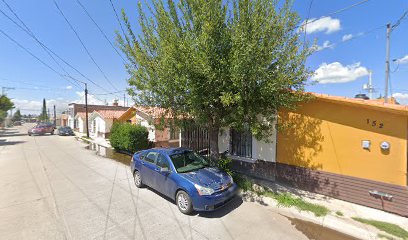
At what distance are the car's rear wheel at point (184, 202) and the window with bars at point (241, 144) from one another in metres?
3.81

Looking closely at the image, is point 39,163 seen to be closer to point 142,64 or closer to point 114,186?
point 114,186

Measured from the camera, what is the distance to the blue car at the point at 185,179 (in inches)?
191

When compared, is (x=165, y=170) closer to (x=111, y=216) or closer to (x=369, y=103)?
Result: (x=111, y=216)

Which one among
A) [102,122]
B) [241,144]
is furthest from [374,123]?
[102,122]

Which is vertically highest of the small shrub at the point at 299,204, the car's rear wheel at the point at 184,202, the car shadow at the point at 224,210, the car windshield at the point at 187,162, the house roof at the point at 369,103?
the house roof at the point at 369,103

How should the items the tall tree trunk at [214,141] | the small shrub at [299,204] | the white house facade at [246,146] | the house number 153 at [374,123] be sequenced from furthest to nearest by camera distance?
1. the white house facade at [246,146]
2. the tall tree trunk at [214,141]
3. the house number 153 at [374,123]
4. the small shrub at [299,204]

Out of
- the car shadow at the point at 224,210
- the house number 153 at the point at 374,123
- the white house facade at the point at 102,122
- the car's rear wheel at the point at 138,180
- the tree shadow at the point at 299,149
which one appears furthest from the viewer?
the white house facade at the point at 102,122

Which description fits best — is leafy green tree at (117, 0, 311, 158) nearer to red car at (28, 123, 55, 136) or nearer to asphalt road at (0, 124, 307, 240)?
asphalt road at (0, 124, 307, 240)

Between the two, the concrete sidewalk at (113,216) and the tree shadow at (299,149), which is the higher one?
the tree shadow at (299,149)

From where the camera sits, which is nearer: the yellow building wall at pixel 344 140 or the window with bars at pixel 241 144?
the yellow building wall at pixel 344 140

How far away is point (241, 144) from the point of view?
8422mm

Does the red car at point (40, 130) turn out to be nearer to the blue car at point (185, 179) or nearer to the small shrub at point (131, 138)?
the small shrub at point (131, 138)

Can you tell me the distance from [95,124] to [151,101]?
23556mm

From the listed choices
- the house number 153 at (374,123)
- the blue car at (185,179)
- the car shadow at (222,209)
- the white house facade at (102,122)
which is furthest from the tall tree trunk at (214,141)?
the white house facade at (102,122)
